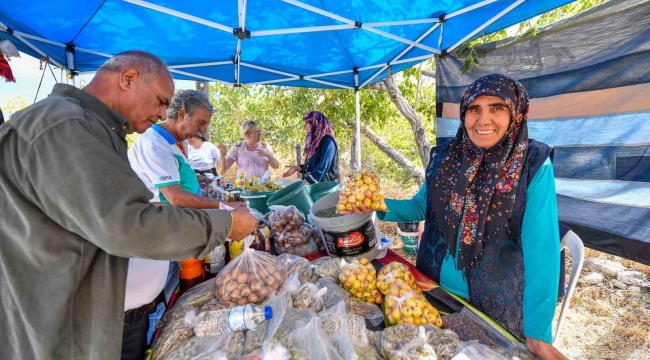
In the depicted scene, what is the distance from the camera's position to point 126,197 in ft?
2.78

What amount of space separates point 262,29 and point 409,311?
314cm

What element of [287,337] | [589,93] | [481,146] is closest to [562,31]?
[589,93]

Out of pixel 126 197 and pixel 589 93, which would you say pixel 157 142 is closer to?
pixel 126 197

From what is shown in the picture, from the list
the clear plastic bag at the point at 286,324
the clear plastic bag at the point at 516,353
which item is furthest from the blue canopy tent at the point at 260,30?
the clear plastic bag at the point at 516,353

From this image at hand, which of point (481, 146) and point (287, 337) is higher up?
point (481, 146)

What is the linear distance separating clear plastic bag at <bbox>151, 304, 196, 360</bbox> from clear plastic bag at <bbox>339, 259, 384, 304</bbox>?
0.67m

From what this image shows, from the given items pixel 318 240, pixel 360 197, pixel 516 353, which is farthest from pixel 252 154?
pixel 516 353

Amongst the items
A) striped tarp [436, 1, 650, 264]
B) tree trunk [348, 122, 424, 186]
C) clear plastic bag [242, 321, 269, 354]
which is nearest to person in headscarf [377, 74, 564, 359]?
clear plastic bag [242, 321, 269, 354]

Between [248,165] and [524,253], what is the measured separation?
4324 mm

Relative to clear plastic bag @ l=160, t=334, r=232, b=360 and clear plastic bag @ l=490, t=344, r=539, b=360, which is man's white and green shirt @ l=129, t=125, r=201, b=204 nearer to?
clear plastic bag @ l=160, t=334, r=232, b=360

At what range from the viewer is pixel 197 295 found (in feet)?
4.57

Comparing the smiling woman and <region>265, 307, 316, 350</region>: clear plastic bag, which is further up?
the smiling woman

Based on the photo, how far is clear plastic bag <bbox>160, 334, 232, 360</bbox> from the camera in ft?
3.39

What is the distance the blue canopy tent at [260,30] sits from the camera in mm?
2893
